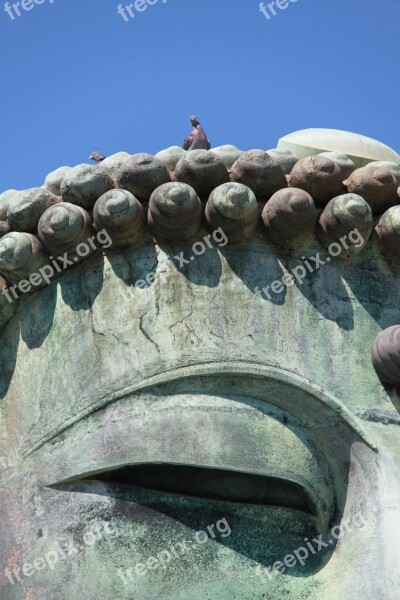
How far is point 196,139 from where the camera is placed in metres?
7.29

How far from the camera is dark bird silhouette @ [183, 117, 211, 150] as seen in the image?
727cm

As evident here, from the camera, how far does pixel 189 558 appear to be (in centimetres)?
589

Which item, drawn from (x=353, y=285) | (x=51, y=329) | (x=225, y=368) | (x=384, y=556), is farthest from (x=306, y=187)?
(x=384, y=556)

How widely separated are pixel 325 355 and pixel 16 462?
5.89 ft

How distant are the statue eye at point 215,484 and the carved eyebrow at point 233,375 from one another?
355mm

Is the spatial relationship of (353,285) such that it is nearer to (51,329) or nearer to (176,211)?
(176,211)

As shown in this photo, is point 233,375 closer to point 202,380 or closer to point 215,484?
point 202,380

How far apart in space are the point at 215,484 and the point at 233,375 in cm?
60

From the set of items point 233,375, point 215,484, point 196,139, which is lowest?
point 215,484

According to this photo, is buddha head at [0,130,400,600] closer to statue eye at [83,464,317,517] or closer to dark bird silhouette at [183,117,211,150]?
statue eye at [83,464,317,517]

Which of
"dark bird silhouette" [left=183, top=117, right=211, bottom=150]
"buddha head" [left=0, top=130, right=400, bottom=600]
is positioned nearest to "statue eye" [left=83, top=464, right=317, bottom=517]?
"buddha head" [left=0, top=130, right=400, bottom=600]

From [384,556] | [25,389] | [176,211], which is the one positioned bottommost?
[384,556]

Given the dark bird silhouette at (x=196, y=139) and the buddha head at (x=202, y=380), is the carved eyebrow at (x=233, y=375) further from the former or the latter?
the dark bird silhouette at (x=196, y=139)

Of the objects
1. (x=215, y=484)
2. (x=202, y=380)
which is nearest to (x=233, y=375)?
(x=202, y=380)
